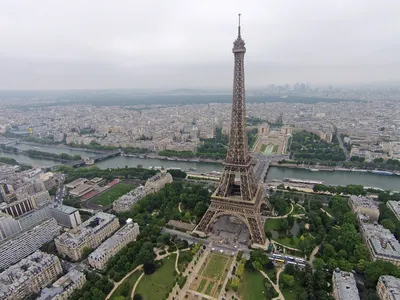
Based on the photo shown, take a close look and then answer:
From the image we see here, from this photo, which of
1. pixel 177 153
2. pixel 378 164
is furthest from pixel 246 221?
pixel 378 164

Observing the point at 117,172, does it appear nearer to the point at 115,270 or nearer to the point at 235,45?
the point at 115,270

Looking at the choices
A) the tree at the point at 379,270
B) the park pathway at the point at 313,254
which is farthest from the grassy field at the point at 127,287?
the tree at the point at 379,270

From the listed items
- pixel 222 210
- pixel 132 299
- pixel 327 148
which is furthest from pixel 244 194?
pixel 327 148

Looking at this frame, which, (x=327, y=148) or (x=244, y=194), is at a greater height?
(x=244, y=194)

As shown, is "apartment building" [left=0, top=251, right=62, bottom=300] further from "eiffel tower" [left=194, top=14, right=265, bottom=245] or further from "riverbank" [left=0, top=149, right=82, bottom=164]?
"riverbank" [left=0, top=149, right=82, bottom=164]

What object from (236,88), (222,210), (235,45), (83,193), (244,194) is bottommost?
(83,193)

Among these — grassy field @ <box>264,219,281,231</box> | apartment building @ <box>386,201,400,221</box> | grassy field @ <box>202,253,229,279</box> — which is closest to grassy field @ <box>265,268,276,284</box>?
grassy field @ <box>202,253,229,279</box>

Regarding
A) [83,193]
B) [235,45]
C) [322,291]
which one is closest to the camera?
[322,291]

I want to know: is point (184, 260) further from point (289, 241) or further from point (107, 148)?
point (107, 148)
